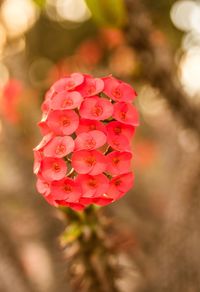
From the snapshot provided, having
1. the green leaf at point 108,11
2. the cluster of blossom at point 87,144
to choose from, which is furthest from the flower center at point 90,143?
the green leaf at point 108,11

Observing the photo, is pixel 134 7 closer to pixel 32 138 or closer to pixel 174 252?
pixel 174 252

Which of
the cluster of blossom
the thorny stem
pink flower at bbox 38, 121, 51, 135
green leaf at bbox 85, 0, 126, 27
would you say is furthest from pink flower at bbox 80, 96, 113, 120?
green leaf at bbox 85, 0, 126, 27

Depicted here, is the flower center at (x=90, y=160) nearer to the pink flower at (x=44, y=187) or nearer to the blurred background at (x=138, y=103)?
the pink flower at (x=44, y=187)

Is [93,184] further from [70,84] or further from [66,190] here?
[70,84]

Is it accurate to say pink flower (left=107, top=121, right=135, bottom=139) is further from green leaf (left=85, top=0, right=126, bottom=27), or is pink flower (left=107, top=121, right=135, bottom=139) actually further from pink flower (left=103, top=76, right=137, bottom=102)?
green leaf (left=85, top=0, right=126, bottom=27)

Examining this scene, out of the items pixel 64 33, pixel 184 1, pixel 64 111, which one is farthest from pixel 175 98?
pixel 64 33

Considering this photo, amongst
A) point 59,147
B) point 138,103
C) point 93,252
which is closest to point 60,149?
point 59,147
